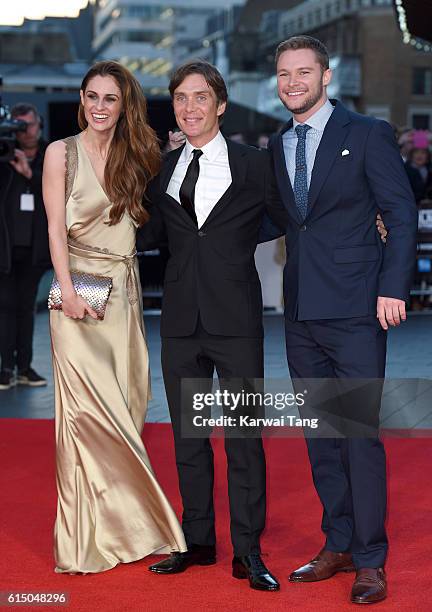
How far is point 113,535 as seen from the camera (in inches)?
163

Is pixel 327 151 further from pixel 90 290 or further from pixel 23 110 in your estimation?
pixel 23 110

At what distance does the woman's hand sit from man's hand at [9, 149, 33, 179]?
13.6ft

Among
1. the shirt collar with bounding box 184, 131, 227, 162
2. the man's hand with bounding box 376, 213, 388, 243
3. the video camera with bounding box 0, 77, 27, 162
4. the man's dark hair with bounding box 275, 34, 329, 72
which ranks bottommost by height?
the man's hand with bounding box 376, 213, 388, 243

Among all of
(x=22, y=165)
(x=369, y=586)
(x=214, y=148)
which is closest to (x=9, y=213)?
(x=22, y=165)

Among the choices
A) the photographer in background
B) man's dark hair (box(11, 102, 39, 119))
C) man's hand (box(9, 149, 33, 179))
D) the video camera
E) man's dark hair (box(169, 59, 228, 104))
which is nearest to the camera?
man's dark hair (box(169, 59, 228, 104))

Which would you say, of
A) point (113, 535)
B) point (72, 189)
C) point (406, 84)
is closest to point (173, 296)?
point (72, 189)

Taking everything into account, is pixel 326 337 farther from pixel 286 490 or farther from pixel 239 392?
pixel 286 490

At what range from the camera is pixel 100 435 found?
13.6 feet

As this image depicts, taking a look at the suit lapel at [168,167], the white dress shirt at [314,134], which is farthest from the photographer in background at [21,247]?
the white dress shirt at [314,134]

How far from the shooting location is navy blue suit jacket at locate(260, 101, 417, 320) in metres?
3.69

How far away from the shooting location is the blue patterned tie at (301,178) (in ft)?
12.6

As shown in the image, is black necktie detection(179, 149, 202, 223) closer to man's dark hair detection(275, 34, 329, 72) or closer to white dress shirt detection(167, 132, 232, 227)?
white dress shirt detection(167, 132, 232, 227)

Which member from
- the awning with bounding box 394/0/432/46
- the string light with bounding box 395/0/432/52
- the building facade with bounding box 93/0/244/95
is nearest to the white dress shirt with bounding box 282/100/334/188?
the awning with bounding box 394/0/432/46

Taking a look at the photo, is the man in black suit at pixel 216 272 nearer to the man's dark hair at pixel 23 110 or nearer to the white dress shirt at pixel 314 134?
the white dress shirt at pixel 314 134
